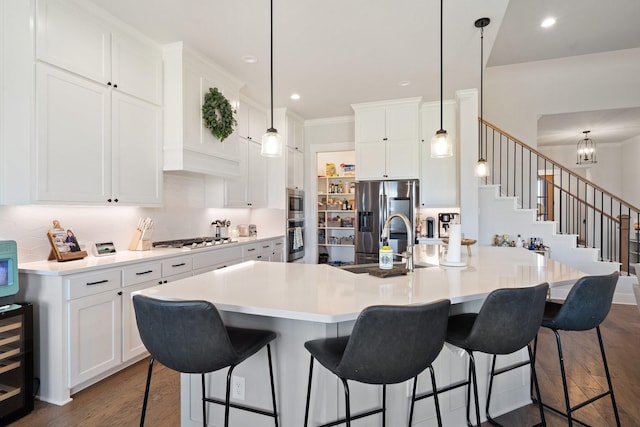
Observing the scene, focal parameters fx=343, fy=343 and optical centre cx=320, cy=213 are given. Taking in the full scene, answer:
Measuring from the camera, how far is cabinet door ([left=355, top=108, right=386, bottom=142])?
5.02 metres

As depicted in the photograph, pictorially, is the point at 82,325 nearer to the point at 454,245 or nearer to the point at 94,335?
the point at 94,335

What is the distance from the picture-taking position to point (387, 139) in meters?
4.99

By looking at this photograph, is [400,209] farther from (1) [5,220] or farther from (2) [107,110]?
(1) [5,220]

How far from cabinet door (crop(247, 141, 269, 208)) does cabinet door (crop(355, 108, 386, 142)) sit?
143cm

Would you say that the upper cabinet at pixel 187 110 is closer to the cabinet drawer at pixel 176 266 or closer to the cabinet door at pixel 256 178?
the cabinet drawer at pixel 176 266

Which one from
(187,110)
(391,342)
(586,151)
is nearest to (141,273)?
(187,110)

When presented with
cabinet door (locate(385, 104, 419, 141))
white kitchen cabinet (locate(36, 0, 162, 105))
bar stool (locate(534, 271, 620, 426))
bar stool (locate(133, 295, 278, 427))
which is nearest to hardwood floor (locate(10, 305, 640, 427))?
bar stool (locate(534, 271, 620, 426))

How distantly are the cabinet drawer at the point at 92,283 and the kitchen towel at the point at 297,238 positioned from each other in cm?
308

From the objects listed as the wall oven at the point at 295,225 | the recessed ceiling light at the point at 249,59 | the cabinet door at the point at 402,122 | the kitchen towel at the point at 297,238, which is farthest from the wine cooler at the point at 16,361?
the cabinet door at the point at 402,122

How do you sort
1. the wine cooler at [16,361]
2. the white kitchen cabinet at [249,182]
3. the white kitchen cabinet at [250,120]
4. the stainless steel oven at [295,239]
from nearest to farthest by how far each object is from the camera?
the wine cooler at [16,361], the white kitchen cabinet at [249,182], the white kitchen cabinet at [250,120], the stainless steel oven at [295,239]

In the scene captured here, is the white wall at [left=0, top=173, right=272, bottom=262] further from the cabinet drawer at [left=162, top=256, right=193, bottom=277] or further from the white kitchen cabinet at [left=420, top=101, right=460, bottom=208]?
the white kitchen cabinet at [left=420, top=101, right=460, bottom=208]

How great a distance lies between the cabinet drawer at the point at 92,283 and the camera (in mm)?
2227

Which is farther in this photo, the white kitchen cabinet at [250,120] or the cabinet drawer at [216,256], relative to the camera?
the white kitchen cabinet at [250,120]

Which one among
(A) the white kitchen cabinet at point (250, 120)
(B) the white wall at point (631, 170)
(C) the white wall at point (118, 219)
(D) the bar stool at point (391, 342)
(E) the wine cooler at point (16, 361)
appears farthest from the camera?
(B) the white wall at point (631, 170)
